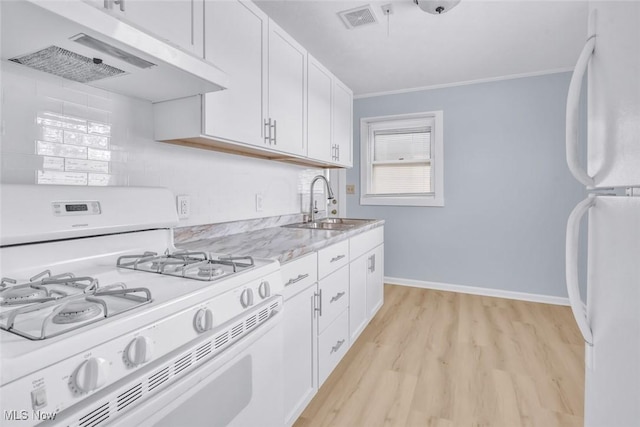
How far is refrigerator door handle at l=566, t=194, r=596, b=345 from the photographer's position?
0.85 m

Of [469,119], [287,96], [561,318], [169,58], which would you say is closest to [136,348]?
[169,58]

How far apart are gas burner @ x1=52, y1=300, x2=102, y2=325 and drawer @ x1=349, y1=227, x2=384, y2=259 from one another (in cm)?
170

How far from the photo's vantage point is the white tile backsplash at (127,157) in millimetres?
1114

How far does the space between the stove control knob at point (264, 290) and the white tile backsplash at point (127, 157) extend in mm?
792

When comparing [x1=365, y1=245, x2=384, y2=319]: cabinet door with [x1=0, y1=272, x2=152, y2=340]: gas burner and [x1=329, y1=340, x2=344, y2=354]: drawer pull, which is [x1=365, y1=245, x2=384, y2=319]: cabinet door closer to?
[x1=329, y1=340, x2=344, y2=354]: drawer pull

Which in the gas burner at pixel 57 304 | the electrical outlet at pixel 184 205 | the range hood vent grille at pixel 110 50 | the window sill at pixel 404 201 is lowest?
the gas burner at pixel 57 304

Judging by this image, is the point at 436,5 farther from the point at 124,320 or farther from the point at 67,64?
the point at 124,320

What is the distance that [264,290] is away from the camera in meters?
1.15

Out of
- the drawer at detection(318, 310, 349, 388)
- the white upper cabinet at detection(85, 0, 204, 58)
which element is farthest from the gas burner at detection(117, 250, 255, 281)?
the drawer at detection(318, 310, 349, 388)

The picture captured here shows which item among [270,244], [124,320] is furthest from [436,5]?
[124,320]

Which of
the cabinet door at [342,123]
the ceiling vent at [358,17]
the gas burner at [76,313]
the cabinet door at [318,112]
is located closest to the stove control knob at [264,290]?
the gas burner at [76,313]

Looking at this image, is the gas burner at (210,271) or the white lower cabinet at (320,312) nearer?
the gas burner at (210,271)

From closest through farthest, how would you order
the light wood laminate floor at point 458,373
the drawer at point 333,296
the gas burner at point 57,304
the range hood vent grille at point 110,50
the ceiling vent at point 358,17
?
the gas burner at point 57,304, the range hood vent grille at point 110,50, the light wood laminate floor at point 458,373, the drawer at point 333,296, the ceiling vent at point 358,17
